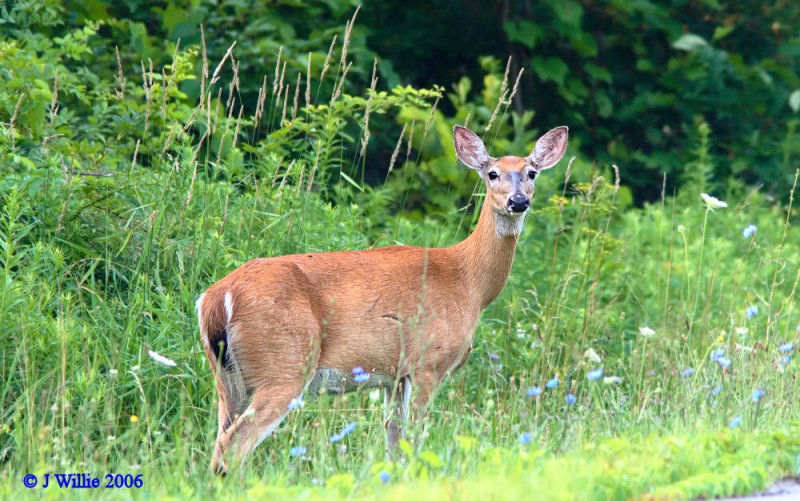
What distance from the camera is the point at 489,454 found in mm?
4215

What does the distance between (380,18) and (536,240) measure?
12.5 ft

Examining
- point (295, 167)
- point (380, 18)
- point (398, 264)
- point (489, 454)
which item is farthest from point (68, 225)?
point (380, 18)

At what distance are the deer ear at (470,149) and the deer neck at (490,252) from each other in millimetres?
335

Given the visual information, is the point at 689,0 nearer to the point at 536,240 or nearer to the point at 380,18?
the point at 380,18

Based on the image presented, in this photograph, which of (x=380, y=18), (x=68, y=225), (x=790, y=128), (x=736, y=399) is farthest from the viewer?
(x=790, y=128)

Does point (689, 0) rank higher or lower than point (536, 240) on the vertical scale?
higher

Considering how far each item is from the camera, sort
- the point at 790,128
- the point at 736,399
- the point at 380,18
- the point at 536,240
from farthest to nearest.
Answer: the point at 790,128, the point at 380,18, the point at 536,240, the point at 736,399

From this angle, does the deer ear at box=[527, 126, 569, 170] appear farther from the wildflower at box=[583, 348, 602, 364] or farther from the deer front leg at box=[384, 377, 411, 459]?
the deer front leg at box=[384, 377, 411, 459]

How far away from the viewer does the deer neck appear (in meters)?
5.73

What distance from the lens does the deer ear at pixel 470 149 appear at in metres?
6.05

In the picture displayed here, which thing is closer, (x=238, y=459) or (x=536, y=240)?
(x=238, y=459)

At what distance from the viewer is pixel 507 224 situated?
228 inches

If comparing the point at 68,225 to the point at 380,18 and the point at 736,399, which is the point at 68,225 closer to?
the point at 736,399

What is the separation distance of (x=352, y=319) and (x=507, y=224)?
103 centimetres
